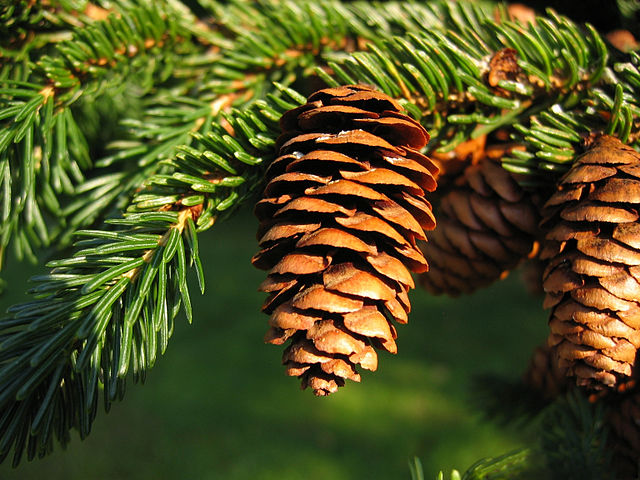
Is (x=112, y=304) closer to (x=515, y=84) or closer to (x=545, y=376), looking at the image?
(x=515, y=84)

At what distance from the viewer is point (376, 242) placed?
43cm

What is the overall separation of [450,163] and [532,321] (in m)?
1.77

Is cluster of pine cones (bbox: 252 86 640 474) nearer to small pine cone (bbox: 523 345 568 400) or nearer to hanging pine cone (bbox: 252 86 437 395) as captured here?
hanging pine cone (bbox: 252 86 437 395)

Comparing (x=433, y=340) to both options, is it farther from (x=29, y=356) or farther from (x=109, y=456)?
(x=29, y=356)

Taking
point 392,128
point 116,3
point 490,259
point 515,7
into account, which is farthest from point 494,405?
point 116,3

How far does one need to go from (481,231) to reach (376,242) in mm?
183

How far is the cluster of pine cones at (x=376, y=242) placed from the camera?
40 cm

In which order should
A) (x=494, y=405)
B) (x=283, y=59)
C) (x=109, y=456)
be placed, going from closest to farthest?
(x=283, y=59)
(x=494, y=405)
(x=109, y=456)

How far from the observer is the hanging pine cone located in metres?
0.40

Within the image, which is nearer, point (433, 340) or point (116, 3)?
point (116, 3)

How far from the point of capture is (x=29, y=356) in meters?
0.42

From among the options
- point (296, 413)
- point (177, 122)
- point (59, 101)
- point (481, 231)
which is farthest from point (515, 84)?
point (296, 413)

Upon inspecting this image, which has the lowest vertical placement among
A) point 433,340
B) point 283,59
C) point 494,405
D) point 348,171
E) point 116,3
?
point 494,405

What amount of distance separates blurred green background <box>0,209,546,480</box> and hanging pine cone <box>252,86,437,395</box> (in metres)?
0.96
